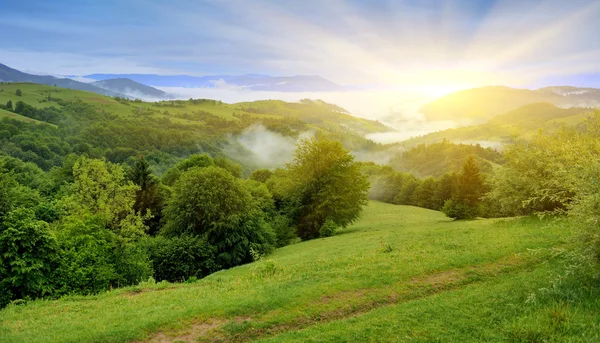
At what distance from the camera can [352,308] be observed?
1452 centimetres

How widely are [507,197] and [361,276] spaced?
2040 cm

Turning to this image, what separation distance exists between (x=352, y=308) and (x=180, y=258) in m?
30.8

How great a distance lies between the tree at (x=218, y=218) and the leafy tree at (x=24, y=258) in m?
23.0

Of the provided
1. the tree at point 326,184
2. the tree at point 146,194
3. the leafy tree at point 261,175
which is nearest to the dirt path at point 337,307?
the tree at point 326,184

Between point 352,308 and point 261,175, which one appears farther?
point 261,175

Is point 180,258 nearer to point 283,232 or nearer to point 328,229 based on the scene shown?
point 283,232

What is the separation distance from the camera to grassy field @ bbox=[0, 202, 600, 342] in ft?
39.1

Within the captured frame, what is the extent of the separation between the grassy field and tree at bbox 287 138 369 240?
32.1 meters

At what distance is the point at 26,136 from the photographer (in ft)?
447

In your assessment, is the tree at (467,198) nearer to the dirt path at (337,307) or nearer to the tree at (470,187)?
the tree at (470,187)

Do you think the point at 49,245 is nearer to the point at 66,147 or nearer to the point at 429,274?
the point at 429,274

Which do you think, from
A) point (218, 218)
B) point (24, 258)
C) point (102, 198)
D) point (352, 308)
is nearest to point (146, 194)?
point (102, 198)

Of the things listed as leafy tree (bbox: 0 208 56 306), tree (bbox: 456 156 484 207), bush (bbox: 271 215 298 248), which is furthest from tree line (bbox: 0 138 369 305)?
tree (bbox: 456 156 484 207)

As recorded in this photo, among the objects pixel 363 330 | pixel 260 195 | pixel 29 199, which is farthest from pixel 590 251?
pixel 260 195
